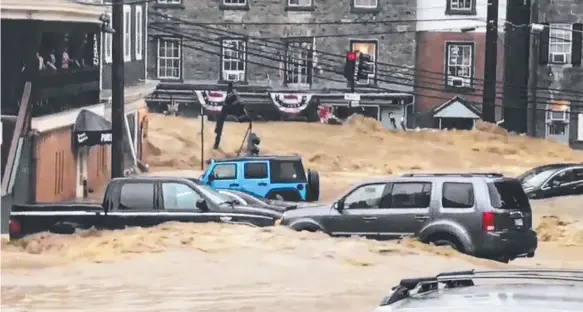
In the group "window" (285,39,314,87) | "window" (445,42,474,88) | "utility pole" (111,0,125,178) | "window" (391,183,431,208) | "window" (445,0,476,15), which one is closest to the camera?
"window" (391,183,431,208)

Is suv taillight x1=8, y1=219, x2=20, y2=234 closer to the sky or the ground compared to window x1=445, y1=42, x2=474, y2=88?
closer to the ground

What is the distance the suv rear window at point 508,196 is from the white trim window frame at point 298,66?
40.1m

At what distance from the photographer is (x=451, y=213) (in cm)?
1966

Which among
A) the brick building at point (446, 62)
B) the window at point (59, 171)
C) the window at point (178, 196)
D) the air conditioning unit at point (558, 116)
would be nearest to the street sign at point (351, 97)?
the brick building at point (446, 62)

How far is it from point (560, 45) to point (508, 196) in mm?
41710

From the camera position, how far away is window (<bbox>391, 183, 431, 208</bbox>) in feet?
65.2

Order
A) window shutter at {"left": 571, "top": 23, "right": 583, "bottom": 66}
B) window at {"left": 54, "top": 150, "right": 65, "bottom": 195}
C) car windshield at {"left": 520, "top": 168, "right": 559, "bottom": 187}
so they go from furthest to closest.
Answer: window shutter at {"left": 571, "top": 23, "right": 583, "bottom": 66}, car windshield at {"left": 520, "top": 168, "right": 559, "bottom": 187}, window at {"left": 54, "top": 150, "right": 65, "bottom": 195}

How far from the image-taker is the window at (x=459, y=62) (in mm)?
60375

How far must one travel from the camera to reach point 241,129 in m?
55.4

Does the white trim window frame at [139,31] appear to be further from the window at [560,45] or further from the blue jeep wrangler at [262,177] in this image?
the window at [560,45]

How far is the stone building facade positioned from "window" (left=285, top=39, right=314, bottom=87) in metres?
10.1

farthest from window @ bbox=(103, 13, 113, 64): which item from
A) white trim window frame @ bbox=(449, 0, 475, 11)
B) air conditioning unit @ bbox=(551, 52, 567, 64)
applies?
air conditioning unit @ bbox=(551, 52, 567, 64)

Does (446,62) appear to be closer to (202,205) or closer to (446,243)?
(202,205)

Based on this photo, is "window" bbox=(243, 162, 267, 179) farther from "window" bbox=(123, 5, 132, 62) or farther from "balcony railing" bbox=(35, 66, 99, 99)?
"window" bbox=(123, 5, 132, 62)
